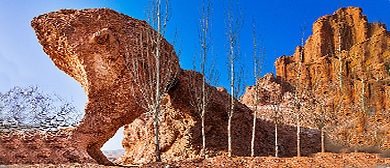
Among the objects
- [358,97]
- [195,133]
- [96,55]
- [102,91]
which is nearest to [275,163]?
[195,133]

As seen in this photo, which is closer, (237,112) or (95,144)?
(95,144)

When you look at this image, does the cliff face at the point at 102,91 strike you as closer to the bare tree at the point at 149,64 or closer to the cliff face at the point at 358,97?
the bare tree at the point at 149,64

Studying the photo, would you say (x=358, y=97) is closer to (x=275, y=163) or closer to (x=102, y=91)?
(x=275, y=163)

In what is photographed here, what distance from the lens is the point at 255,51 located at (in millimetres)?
11766

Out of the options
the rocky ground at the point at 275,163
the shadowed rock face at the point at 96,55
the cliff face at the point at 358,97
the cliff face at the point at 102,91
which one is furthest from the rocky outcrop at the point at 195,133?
the rocky ground at the point at 275,163

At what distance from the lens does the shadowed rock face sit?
9203 millimetres

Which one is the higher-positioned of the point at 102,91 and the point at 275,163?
the point at 102,91

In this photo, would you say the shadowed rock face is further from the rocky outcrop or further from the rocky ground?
the rocky outcrop

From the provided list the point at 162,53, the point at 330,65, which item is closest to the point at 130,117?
the point at 162,53

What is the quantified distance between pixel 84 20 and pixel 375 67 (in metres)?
19.2

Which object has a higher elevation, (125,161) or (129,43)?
(129,43)

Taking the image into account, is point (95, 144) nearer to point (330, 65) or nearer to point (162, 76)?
point (162, 76)

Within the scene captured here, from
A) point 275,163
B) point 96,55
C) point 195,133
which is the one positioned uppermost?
point 96,55

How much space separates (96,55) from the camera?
9.46m
